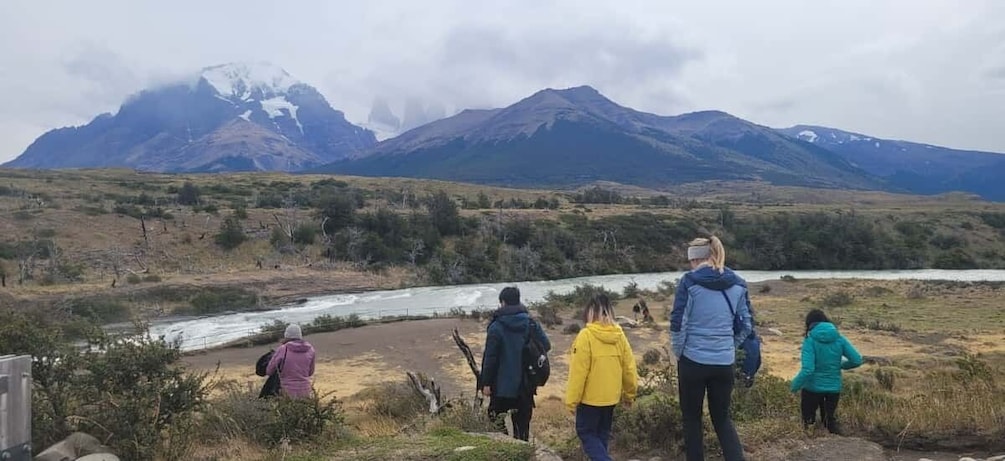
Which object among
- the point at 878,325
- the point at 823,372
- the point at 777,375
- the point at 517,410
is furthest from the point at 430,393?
the point at 878,325

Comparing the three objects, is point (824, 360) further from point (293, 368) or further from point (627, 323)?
point (627, 323)

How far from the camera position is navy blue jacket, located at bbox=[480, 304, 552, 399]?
609cm

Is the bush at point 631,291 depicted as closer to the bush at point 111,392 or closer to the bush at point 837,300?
the bush at point 837,300

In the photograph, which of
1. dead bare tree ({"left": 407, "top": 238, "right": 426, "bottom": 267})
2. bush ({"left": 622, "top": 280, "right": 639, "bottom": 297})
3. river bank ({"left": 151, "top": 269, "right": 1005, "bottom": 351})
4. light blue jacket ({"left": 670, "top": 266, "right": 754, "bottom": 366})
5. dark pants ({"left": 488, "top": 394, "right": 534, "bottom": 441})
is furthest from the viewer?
dead bare tree ({"left": 407, "top": 238, "right": 426, "bottom": 267})

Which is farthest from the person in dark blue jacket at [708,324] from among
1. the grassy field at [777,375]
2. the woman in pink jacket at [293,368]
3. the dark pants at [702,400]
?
the woman in pink jacket at [293,368]

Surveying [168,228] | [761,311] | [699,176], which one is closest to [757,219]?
[761,311]

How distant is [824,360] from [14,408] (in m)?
6.29

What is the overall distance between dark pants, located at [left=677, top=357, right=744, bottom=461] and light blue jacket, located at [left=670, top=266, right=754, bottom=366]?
8cm

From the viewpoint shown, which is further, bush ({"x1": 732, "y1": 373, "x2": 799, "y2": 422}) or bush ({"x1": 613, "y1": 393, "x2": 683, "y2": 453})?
bush ({"x1": 732, "y1": 373, "x2": 799, "y2": 422})

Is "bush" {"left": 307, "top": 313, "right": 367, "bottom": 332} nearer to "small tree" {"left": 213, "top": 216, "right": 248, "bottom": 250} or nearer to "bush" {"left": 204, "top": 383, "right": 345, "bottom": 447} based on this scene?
"small tree" {"left": 213, "top": 216, "right": 248, "bottom": 250}

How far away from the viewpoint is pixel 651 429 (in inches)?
255

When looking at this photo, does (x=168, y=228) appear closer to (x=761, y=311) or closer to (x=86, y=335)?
(x=761, y=311)

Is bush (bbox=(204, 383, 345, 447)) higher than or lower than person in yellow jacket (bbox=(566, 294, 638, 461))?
lower

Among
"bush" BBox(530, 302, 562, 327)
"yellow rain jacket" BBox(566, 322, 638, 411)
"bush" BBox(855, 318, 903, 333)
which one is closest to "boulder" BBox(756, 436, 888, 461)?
"yellow rain jacket" BBox(566, 322, 638, 411)
